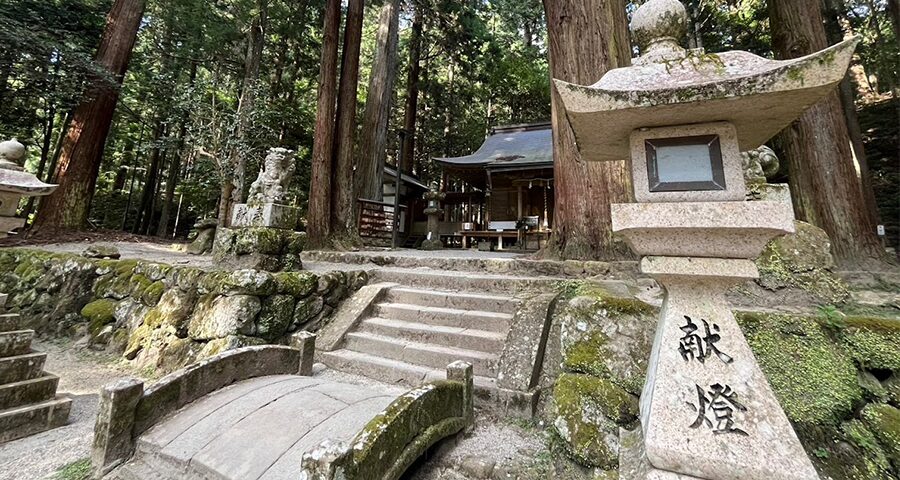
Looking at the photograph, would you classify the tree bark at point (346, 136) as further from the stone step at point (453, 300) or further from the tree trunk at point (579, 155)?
the tree trunk at point (579, 155)

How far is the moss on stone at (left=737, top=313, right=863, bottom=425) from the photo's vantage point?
183 centimetres

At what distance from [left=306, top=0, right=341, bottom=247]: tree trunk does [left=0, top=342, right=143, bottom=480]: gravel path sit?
3591 millimetres

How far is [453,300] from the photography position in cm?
393

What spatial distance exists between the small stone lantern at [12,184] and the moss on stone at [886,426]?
6.92 meters

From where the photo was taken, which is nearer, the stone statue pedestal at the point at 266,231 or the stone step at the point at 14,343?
the stone step at the point at 14,343

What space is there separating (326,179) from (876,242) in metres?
9.06

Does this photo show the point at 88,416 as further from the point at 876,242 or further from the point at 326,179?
the point at 876,242

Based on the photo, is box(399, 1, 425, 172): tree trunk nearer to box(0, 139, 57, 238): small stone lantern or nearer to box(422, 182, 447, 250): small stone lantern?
box(422, 182, 447, 250): small stone lantern

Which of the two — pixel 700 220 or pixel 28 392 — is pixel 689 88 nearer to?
pixel 700 220

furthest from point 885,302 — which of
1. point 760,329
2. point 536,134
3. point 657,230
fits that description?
point 536,134

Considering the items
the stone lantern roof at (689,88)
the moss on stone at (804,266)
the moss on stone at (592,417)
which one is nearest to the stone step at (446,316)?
the moss on stone at (592,417)

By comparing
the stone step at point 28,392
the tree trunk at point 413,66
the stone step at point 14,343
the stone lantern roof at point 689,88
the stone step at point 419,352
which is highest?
the tree trunk at point 413,66

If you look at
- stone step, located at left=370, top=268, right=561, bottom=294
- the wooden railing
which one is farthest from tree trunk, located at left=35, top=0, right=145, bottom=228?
stone step, located at left=370, top=268, right=561, bottom=294

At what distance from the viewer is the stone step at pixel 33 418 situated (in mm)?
2545
